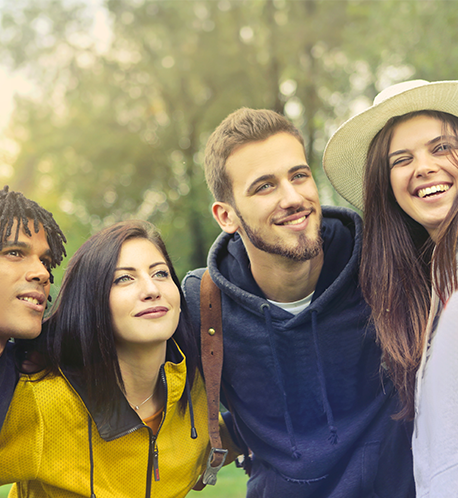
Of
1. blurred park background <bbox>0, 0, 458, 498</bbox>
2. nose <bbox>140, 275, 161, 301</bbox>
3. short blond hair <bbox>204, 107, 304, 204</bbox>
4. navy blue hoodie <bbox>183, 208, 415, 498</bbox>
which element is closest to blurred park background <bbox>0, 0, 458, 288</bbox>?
blurred park background <bbox>0, 0, 458, 498</bbox>

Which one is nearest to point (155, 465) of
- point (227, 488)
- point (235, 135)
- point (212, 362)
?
point (212, 362)

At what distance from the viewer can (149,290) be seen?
107 inches

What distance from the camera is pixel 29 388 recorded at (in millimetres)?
2549

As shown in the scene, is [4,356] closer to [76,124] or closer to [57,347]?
[57,347]

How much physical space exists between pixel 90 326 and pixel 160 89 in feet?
47.9

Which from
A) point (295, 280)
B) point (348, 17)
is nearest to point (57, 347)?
point (295, 280)

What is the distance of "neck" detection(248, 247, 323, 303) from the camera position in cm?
318

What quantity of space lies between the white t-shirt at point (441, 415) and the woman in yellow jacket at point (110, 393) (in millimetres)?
1262

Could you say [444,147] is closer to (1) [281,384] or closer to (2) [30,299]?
(1) [281,384]

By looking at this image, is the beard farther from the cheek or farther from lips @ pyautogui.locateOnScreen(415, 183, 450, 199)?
lips @ pyautogui.locateOnScreen(415, 183, 450, 199)

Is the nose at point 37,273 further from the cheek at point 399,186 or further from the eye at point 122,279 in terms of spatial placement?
the cheek at point 399,186

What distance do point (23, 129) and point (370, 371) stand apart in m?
16.4

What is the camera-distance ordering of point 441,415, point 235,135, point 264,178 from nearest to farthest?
point 441,415 < point 264,178 < point 235,135

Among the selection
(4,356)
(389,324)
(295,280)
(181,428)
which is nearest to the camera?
(4,356)
